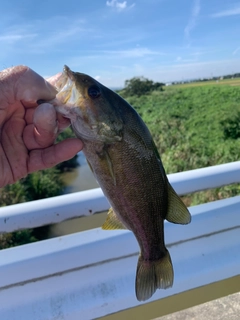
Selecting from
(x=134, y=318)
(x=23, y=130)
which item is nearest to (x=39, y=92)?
(x=23, y=130)

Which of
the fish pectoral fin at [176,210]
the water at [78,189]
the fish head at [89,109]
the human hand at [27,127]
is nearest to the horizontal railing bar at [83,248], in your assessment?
the human hand at [27,127]

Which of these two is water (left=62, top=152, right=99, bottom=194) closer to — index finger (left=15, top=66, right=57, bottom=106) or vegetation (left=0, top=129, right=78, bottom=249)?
vegetation (left=0, top=129, right=78, bottom=249)

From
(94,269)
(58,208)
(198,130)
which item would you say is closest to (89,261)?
(94,269)

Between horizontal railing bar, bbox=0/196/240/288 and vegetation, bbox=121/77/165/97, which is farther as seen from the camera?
vegetation, bbox=121/77/165/97

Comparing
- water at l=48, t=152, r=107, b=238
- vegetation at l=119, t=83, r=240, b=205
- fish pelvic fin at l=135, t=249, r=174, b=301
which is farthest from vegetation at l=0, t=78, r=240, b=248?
fish pelvic fin at l=135, t=249, r=174, b=301

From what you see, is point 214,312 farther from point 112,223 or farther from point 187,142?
point 187,142
